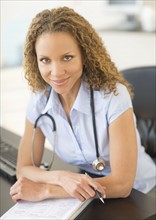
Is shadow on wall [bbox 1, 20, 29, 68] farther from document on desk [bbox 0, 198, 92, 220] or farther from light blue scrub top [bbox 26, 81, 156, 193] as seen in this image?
document on desk [bbox 0, 198, 92, 220]

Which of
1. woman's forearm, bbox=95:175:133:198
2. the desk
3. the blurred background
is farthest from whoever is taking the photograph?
the blurred background

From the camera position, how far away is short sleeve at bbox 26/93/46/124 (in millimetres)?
1161

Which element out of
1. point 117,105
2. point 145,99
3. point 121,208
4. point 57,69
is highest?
point 57,69

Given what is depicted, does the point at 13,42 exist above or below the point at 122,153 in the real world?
above

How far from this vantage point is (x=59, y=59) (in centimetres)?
99

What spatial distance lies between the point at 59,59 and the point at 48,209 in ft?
1.40

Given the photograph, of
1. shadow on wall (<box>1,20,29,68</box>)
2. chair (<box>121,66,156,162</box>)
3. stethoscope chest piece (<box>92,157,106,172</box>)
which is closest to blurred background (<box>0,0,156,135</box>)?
shadow on wall (<box>1,20,29,68</box>)

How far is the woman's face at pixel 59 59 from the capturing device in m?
0.97

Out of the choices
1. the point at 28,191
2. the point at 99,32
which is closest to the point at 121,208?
the point at 28,191

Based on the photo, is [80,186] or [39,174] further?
[39,174]

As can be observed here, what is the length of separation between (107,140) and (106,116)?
88 millimetres

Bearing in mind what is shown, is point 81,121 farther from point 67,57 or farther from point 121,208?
point 121,208

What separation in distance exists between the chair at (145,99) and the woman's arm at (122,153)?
412mm

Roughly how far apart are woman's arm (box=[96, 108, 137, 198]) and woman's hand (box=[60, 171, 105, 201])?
0.06 meters
